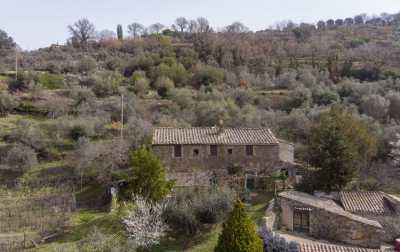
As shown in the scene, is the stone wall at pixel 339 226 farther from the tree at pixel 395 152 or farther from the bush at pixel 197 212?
the tree at pixel 395 152

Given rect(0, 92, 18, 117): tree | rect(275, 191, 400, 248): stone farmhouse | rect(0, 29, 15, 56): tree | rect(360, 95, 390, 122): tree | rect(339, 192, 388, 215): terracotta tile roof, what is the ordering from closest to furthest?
rect(275, 191, 400, 248): stone farmhouse
rect(339, 192, 388, 215): terracotta tile roof
rect(360, 95, 390, 122): tree
rect(0, 92, 18, 117): tree
rect(0, 29, 15, 56): tree

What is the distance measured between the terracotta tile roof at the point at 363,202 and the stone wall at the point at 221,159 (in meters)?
5.06

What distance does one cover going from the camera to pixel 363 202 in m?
18.7

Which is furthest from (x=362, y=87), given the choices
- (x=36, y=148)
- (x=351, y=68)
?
(x=36, y=148)

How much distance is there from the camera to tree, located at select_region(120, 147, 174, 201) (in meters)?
19.3

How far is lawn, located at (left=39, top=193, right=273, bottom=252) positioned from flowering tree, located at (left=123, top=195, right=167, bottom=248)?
57cm

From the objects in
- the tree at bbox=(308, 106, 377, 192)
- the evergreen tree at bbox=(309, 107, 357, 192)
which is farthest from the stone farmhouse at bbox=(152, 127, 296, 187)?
the evergreen tree at bbox=(309, 107, 357, 192)

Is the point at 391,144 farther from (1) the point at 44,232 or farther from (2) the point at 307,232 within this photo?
(1) the point at 44,232

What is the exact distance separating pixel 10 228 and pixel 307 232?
13.1 m

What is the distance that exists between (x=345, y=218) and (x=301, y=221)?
1.79 m

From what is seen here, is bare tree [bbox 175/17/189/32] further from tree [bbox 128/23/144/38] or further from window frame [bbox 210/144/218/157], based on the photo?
window frame [bbox 210/144/218/157]

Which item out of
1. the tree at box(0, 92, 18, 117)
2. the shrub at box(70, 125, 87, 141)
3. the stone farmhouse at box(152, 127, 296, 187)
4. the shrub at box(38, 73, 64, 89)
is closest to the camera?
the stone farmhouse at box(152, 127, 296, 187)

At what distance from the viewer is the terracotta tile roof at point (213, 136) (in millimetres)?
23625

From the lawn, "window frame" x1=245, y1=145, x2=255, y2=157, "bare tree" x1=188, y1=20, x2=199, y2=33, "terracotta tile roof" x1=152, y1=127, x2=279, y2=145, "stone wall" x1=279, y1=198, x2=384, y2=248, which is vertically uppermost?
"bare tree" x1=188, y1=20, x2=199, y2=33
